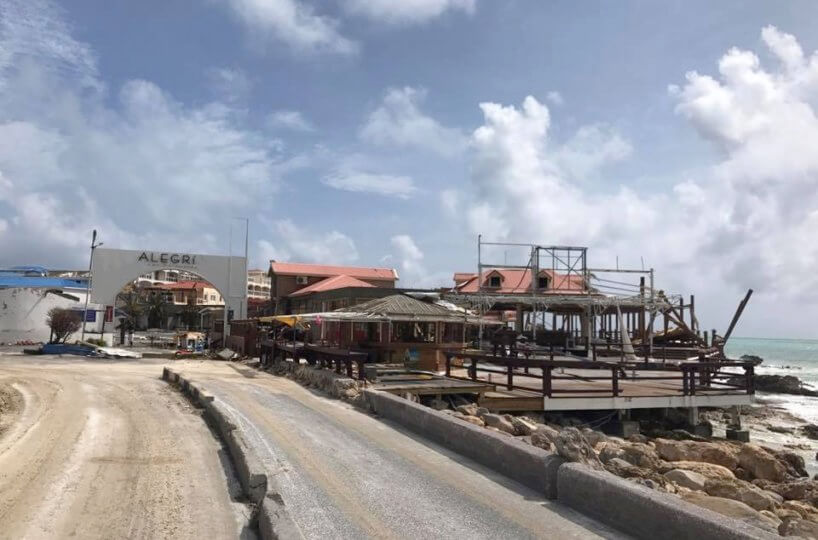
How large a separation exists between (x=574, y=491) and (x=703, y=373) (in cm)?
1524

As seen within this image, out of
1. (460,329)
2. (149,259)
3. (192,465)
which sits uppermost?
(149,259)

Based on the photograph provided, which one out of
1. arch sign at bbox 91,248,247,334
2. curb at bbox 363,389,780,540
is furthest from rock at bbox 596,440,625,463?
arch sign at bbox 91,248,247,334

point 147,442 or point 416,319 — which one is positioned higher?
point 416,319

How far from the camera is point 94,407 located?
1459cm

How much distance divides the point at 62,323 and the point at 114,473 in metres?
35.8

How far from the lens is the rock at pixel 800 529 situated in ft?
21.4

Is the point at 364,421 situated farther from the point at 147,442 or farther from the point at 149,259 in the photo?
the point at 149,259

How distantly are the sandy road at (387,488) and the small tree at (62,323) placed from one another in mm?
33103

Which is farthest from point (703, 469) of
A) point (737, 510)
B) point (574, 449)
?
point (574, 449)

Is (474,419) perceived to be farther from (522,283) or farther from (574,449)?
(522,283)

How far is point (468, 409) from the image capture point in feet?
49.2

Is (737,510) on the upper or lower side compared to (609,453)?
upper

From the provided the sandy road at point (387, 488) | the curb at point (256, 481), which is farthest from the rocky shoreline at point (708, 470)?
the curb at point (256, 481)

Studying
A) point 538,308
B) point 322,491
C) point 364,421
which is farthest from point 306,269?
point 322,491
